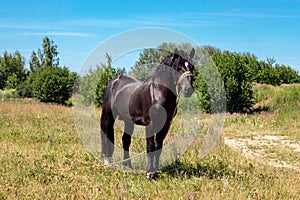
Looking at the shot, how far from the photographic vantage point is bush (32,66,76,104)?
34250mm

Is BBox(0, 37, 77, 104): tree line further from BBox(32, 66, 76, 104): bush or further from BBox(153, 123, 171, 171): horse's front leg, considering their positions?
BBox(153, 123, 171, 171): horse's front leg

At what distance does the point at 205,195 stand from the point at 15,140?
7.28 metres

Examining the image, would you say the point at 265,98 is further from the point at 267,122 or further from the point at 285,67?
the point at 285,67

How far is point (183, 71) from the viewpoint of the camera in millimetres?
5945

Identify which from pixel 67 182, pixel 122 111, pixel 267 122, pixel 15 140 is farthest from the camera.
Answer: pixel 267 122

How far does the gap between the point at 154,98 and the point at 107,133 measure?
1.90m

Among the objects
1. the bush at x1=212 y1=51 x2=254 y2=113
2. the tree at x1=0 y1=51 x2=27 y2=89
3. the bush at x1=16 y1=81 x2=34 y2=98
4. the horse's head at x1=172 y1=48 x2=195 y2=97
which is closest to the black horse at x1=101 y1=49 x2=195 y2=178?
the horse's head at x1=172 y1=48 x2=195 y2=97

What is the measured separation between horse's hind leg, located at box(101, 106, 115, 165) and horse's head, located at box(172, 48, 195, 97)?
2113mm

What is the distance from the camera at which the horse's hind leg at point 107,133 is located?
25.4 feet

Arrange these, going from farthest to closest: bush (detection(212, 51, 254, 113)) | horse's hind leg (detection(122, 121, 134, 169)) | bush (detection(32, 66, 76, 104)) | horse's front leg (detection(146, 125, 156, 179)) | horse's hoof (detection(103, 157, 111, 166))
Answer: bush (detection(32, 66, 76, 104)) < bush (detection(212, 51, 254, 113)) < horse's hind leg (detection(122, 121, 134, 169)) < horse's hoof (detection(103, 157, 111, 166)) < horse's front leg (detection(146, 125, 156, 179))

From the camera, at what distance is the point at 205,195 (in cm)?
540

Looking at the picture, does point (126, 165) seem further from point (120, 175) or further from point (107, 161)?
point (120, 175)

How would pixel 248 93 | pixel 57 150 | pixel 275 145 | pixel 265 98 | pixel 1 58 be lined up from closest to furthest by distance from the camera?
pixel 57 150 < pixel 275 145 < pixel 248 93 < pixel 265 98 < pixel 1 58

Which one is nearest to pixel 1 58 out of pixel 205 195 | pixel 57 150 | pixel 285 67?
pixel 285 67
